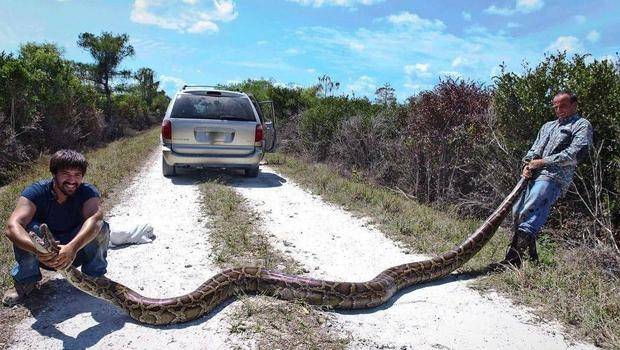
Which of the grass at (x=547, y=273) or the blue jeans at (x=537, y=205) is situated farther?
the blue jeans at (x=537, y=205)

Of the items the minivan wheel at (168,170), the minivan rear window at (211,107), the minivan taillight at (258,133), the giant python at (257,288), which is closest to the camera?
the giant python at (257,288)

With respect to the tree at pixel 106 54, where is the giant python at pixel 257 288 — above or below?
below

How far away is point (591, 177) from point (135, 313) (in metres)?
6.56

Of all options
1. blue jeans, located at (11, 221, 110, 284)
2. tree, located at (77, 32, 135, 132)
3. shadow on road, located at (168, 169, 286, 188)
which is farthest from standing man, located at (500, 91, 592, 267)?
tree, located at (77, 32, 135, 132)

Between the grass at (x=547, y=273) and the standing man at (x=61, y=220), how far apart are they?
169 inches

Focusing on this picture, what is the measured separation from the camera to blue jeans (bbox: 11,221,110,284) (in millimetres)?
4566

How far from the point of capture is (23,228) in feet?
14.2

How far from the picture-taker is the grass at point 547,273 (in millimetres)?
4414

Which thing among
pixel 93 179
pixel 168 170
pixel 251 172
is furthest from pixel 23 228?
pixel 251 172

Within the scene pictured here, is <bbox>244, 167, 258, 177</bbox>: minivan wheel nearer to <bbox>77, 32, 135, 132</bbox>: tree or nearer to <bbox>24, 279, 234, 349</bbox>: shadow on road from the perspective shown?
<bbox>24, 279, 234, 349</bbox>: shadow on road

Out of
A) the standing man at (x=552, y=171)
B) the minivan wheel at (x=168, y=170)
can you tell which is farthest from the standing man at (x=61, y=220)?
the minivan wheel at (x=168, y=170)

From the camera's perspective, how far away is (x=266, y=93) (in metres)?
26.1

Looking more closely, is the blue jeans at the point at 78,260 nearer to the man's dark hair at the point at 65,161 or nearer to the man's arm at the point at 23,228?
the man's arm at the point at 23,228

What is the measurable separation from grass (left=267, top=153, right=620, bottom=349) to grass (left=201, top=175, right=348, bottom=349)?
208 cm
